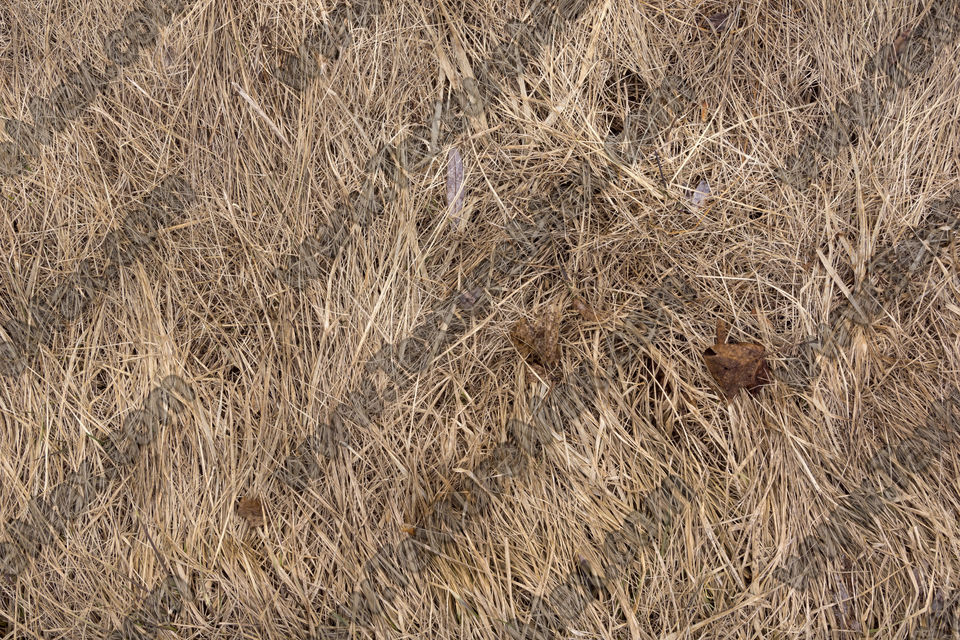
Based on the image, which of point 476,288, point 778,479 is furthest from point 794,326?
point 476,288

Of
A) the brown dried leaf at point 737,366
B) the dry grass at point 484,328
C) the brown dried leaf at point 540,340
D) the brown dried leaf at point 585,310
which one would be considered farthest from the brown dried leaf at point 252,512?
the brown dried leaf at point 737,366

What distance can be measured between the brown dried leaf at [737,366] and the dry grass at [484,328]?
3 cm

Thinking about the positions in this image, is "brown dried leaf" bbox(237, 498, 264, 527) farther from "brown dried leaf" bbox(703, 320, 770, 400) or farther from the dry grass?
"brown dried leaf" bbox(703, 320, 770, 400)

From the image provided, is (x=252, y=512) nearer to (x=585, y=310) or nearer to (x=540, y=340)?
(x=540, y=340)

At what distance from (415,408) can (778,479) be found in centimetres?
92

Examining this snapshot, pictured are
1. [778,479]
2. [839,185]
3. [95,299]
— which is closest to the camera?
[778,479]

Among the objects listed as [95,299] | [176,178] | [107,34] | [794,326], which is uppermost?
[107,34]

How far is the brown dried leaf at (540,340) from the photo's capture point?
1.66 metres

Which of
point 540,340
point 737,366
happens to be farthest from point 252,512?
point 737,366

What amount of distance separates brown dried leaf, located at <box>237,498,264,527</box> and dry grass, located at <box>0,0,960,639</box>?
16 millimetres

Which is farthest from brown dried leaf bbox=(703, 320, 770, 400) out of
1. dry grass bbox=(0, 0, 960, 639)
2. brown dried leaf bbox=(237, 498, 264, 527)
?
brown dried leaf bbox=(237, 498, 264, 527)

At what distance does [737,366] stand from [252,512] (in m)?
1.29

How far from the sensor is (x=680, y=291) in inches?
65.9

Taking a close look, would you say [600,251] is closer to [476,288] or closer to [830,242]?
[476,288]
